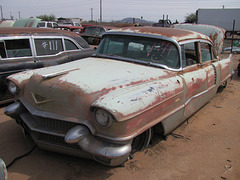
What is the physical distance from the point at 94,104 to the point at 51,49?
3.58 meters

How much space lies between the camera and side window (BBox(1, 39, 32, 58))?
4.54 meters

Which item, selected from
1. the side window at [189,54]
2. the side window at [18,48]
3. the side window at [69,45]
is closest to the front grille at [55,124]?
the side window at [189,54]

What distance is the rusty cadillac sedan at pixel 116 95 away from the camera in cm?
213

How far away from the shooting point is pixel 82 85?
242 cm

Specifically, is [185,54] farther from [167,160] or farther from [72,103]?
[72,103]

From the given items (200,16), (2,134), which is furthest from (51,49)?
(200,16)

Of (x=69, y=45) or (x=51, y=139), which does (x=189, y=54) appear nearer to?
(x=51, y=139)

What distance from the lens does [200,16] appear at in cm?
→ 2577

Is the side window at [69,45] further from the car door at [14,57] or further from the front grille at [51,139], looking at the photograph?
the front grille at [51,139]

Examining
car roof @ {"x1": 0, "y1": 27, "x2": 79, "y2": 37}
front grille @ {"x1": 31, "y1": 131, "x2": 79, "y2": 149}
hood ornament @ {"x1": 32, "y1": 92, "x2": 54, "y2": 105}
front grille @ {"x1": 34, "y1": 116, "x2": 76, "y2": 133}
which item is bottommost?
front grille @ {"x1": 31, "y1": 131, "x2": 79, "y2": 149}

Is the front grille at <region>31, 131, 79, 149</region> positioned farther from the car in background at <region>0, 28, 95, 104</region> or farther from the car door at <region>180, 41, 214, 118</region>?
the car in background at <region>0, 28, 95, 104</region>

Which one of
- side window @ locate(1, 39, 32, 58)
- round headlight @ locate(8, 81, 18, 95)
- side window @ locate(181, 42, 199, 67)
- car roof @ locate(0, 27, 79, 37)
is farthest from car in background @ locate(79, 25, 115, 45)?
round headlight @ locate(8, 81, 18, 95)

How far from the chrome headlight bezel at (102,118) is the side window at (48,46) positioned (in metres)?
3.39

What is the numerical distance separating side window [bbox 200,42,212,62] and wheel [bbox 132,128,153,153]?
2129 mm
